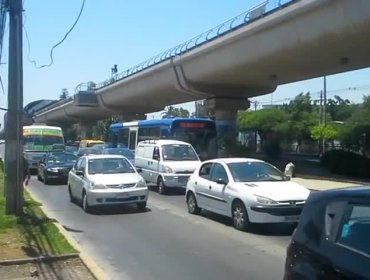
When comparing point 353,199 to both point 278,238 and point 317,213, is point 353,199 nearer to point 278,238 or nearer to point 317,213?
point 317,213

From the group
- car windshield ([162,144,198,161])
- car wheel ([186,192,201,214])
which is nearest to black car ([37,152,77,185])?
car windshield ([162,144,198,161])

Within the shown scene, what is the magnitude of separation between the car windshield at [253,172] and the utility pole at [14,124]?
481cm

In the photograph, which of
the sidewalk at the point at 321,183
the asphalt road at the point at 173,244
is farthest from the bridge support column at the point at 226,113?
the asphalt road at the point at 173,244

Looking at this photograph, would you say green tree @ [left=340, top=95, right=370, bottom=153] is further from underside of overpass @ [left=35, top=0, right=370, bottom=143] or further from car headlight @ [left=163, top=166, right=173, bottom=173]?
car headlight @ [left=163, top=166, right=173, bottom=173]

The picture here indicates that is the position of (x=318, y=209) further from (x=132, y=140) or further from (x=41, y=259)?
(x=132, y=140)

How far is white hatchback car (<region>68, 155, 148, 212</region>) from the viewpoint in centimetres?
1541

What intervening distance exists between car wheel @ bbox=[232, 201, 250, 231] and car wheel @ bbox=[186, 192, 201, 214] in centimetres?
244

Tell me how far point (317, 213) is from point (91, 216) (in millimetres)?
11110

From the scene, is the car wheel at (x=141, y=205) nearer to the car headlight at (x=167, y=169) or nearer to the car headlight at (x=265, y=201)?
the car headlight at (x=167, y=169)

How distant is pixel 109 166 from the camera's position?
16750 millimetres

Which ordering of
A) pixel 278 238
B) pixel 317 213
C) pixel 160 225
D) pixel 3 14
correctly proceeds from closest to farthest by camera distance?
pixel 317 213, pixel 278 238, pixel 3 14, pixel 160 225

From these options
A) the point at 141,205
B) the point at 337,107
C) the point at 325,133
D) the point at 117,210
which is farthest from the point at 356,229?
the point at 337,107

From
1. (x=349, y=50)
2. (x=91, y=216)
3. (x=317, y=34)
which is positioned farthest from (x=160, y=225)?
(x=349, y=50)

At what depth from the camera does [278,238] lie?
11359 millimetres
